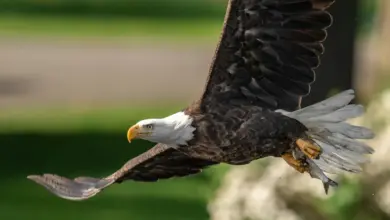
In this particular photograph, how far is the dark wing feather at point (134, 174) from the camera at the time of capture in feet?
11.7

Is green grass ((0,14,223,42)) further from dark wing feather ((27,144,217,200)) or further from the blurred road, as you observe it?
dark wing feather ((27,144,217,200))

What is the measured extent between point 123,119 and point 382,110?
6.08m

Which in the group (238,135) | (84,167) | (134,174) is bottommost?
(84,167)

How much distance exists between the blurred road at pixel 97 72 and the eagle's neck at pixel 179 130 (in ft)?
29.8

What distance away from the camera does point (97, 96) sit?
12.8 meters

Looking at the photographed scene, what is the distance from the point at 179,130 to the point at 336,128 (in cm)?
52

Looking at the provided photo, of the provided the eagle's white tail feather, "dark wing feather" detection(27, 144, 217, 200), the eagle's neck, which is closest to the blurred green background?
"dark wing feather" detection(27, 144, 217, 200)

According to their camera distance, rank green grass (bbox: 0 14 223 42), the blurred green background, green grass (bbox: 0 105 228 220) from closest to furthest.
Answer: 1. green grass (bbox: 0 105 228 220)
2. the blurred green background
3. green grass (bbox: 0 14 223 42)

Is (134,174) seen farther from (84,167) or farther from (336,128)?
(84,167)

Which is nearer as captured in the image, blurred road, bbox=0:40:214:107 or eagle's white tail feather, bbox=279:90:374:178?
eagle's white tail feather, bbox=279:90:374:178

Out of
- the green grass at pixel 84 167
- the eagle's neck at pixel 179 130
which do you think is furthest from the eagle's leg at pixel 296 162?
the green grass at pixel 84 167

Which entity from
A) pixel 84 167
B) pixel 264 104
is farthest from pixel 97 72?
pixel 264 104

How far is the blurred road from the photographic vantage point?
12.7 m

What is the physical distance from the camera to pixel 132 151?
9820 mm
